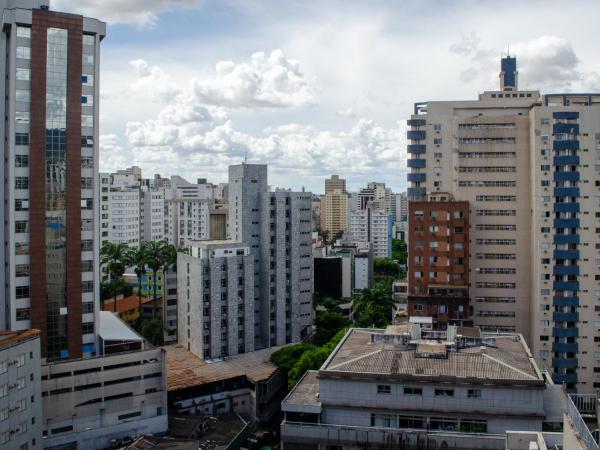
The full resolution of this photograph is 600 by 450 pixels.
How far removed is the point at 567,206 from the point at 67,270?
2031 inches

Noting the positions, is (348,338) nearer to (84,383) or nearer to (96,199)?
(84,383)

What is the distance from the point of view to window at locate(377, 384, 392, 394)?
135 feet

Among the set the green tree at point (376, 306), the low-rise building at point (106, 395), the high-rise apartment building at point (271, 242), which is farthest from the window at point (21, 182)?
the green tree at point (376, 306)

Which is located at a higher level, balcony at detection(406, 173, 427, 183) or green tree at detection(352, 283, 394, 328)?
balcony at detection(406, 173, 427, 183)

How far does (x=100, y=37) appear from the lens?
56.8 m

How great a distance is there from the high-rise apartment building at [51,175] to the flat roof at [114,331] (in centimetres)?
217

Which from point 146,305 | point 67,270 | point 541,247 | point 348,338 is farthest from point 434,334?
point 146,305

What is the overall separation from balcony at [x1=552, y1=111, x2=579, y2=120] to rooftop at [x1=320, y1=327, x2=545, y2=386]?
98.2 feet

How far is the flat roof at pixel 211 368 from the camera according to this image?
66.2 m

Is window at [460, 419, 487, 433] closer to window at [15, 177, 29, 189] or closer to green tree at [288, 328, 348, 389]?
green tree at [288, 328, 348, 389]

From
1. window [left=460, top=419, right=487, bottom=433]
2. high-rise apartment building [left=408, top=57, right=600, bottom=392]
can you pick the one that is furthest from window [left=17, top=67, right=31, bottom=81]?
window [left=460, top=419, right=487, bottom=433]

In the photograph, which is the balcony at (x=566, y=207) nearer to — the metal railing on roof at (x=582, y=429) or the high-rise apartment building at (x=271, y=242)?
the high-rise apartment building at (x=271, y=242)

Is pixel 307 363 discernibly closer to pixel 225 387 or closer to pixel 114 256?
pixel 225 387

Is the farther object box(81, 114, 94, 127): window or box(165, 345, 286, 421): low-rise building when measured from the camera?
box(165, 345, 286, 421): low-rise building
